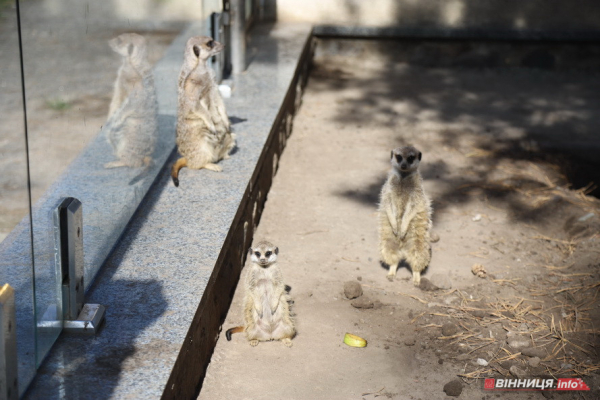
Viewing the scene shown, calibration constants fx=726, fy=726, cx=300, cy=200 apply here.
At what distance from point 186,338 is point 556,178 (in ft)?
12.3

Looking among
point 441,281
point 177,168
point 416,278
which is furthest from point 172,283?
point 441,281

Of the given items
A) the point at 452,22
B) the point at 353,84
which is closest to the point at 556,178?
the point at 353,84

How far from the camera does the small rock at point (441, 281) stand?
13.4 ft

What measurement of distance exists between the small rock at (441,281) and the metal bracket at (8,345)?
245 centimetres

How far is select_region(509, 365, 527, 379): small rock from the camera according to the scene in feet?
10.8

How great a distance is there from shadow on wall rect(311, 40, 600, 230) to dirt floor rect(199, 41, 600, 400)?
2 cm

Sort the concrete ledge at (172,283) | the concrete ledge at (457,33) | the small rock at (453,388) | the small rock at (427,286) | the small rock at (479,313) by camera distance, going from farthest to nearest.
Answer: the concrete ledge at (457,33), the small rock at (427,286), the small rock at (479,313), the small rock at (453,388), the concrete ledge at (172,283)

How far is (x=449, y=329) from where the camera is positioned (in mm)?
3623

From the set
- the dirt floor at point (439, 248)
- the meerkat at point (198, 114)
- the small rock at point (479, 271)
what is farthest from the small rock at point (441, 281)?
the meerkat at point (198, 114)

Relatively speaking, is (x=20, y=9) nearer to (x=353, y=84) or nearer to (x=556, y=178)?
(x=556, y=178)

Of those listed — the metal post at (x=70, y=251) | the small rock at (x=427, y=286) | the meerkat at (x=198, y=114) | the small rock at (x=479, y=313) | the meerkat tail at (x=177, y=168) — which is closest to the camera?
the metal post at (x=70, y=251)

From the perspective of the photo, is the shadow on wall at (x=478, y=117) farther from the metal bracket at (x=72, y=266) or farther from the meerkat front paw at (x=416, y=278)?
the metal bracket at (x=72, y=266)

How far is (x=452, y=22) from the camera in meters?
8.31

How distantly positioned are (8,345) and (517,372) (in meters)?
2.19
